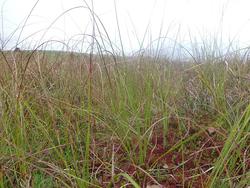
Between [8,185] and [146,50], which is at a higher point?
[146,50]

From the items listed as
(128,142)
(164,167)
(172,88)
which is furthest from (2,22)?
(164,167)

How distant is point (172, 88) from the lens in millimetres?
2189

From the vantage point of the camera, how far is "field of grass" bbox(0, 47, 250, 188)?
1198 millimetres

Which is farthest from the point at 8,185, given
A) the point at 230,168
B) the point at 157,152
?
the point at 230,168

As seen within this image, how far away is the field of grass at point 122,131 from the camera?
1.20 m

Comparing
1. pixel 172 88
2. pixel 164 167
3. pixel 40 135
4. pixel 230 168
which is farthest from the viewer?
pixel 172 88

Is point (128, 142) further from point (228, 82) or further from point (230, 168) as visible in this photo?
point (228, 82)

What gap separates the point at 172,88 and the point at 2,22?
1395mm

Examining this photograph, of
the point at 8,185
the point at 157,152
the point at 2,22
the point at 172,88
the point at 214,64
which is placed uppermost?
the point at 2,22

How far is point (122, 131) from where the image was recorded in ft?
4.94

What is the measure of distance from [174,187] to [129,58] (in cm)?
131

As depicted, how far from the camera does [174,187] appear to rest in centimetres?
125

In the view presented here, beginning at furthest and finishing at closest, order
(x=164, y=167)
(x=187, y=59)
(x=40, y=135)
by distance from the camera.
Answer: (x=187, y=59)
(x=40, y=135)
(x=164, y=167)

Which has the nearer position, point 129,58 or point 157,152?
point 157,152
